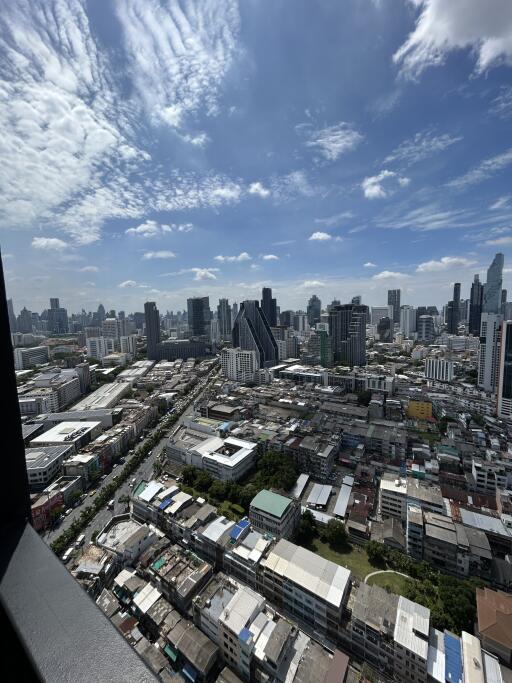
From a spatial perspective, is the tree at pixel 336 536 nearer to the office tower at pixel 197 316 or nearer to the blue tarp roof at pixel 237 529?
the blue tarp roof at pixel 237 529

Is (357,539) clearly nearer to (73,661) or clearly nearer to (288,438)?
(288,438)

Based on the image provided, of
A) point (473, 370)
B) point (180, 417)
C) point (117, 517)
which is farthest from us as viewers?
point (473, 370)

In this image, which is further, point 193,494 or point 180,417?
point 180,417

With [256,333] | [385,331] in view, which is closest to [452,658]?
[256,333]

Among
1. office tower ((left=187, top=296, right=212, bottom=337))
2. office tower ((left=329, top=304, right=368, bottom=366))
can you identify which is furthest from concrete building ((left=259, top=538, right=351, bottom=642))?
office tower ((left=187, top=296, right=212, bottom=337))

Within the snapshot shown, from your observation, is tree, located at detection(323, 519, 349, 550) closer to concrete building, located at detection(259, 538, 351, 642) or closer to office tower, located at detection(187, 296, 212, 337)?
concrete building, located at detection(259, 538, 351, 642)

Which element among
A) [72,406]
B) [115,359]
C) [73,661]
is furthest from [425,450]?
[115,359]

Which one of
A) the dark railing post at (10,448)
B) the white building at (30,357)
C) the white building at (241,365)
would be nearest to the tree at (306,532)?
the dark railing post at (10,448)
